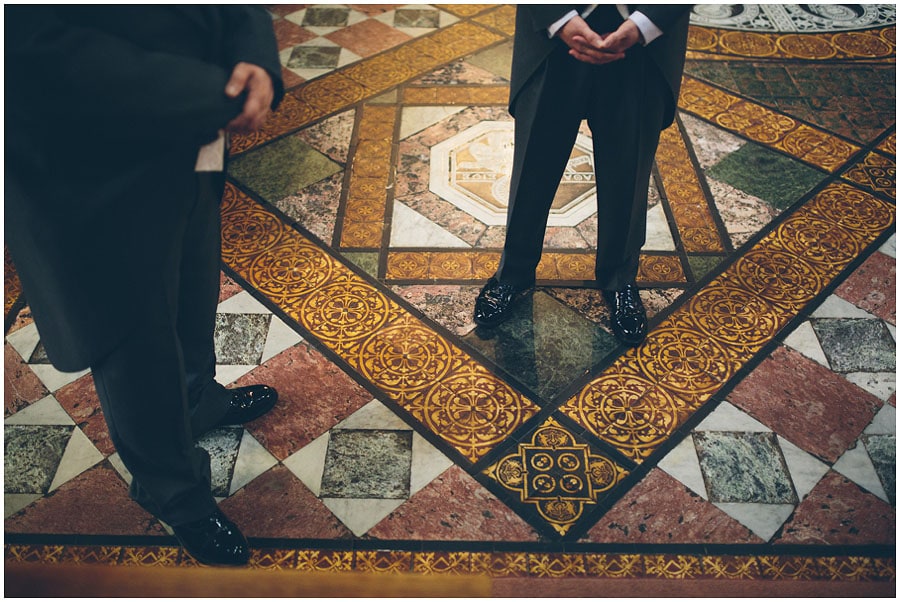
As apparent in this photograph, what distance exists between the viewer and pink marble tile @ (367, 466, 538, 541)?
4.86 feet

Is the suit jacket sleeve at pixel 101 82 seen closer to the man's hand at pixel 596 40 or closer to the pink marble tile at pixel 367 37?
the man's hand at pixel 596 40

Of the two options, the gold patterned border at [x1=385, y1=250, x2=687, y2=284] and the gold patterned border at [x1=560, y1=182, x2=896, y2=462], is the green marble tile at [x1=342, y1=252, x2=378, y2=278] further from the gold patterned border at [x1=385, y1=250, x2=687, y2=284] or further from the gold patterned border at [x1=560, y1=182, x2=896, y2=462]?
the gold patterned border at [x1=560, y1=182, x2=896, y2=462]

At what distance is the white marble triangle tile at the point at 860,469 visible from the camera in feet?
5.16

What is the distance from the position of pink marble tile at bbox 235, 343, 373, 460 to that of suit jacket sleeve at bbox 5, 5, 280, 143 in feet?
3.06

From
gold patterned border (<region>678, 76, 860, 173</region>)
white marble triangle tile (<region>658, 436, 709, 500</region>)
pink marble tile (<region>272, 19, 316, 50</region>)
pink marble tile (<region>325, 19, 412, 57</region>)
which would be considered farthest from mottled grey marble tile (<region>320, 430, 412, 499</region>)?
pink marble tile (<region>272, 19, 316, 50</region>)

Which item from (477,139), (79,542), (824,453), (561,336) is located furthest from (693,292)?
(79,542)

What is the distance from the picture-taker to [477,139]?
2.73 m

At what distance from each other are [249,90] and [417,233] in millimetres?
1304

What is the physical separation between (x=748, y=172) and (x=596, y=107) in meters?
1.25

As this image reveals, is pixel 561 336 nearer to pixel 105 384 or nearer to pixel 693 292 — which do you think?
pixel 693 292

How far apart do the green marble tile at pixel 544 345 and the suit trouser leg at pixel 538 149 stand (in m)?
0.15

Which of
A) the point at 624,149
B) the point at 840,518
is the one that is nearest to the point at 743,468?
the point at 840,518

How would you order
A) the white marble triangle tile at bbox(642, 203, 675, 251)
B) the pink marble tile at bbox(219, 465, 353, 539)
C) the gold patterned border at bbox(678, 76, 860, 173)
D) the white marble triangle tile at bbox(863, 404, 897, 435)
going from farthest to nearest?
the gold patterned border at bbox(678, 76, 860, 173), the white marble triangle tile at bbox(642, 203, 675, 251), the white marble triangle tile at bbox(863, 404, 897, 435), the pink marble tile at bbox(219, 465, 353, 539)

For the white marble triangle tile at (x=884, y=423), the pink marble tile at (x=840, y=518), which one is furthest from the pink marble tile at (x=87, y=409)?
the white marble triangle tile at (x=884, y=423)
